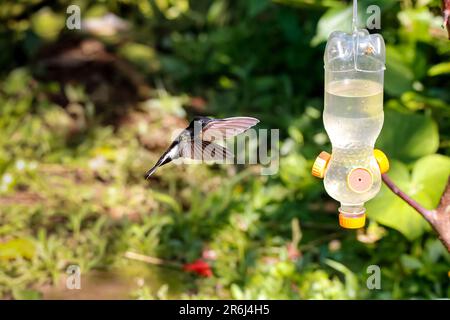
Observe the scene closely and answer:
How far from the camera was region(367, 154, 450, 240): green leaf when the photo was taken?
117 inches

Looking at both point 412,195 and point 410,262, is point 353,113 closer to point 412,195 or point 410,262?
point 412,195

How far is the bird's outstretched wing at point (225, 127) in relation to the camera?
188 cm

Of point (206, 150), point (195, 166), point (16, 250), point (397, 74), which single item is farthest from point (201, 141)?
point (195, 166)

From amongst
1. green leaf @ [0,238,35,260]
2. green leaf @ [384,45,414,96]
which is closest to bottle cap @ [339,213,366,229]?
green leaf @ [384,45,414,96]

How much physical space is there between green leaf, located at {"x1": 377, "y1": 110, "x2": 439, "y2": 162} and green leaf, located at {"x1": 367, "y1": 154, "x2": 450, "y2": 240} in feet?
0.58

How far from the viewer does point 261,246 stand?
3.57m

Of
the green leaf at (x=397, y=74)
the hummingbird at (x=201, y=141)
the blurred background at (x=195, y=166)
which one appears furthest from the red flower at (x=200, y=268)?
the hummingbird at (x=201, y=141)

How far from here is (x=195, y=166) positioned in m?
4.21

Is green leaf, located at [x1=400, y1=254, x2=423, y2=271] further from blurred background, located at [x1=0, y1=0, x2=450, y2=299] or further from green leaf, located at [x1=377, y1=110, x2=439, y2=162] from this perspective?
green leaf, located at [x1=377, y1=110, x2=439, y2=162]

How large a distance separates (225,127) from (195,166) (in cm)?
227

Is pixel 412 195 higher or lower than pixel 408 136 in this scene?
lower

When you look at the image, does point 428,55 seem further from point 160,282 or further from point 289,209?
point 160,282

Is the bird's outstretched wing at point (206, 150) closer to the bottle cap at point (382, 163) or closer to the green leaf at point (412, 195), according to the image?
the bottle cap at point (382, 163)

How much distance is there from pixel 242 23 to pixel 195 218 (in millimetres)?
1856
